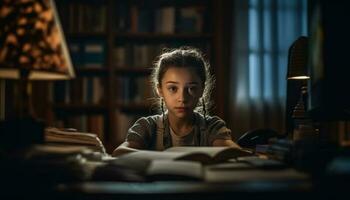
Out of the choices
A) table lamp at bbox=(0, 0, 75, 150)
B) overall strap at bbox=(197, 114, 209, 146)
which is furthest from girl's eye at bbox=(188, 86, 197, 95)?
table lamp at bbox=(0, 0, 75, 150)

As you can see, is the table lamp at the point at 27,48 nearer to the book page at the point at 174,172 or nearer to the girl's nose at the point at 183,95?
the book page at the point at 174,172

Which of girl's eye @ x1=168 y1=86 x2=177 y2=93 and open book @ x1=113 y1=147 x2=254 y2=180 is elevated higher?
girl's eye @ x1=168 y1=86 x2=177 y2=93

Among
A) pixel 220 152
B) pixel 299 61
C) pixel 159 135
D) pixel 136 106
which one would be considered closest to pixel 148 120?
pixel 159 135

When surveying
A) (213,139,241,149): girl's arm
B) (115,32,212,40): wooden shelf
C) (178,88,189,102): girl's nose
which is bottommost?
(213,139,241,149): girl's arm

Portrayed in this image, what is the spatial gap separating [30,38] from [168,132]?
114 cm

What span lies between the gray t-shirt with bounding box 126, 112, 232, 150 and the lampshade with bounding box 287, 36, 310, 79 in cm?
34

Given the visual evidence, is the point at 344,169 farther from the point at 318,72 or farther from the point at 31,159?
the point at 31,159

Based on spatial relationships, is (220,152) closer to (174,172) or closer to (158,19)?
(174,172)

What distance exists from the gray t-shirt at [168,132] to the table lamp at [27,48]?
0.95m

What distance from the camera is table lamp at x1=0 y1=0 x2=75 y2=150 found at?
895 millimetres

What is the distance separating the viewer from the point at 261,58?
3.84m

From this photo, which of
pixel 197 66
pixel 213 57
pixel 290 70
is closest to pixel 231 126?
pixel 213 57

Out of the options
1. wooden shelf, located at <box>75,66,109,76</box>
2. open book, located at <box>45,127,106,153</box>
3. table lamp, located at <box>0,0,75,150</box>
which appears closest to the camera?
table lamp, located at <box>0,0,75,150</box>

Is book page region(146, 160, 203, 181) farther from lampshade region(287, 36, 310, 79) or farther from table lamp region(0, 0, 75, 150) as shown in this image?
lampshade region(287, 36, 310, 79)
